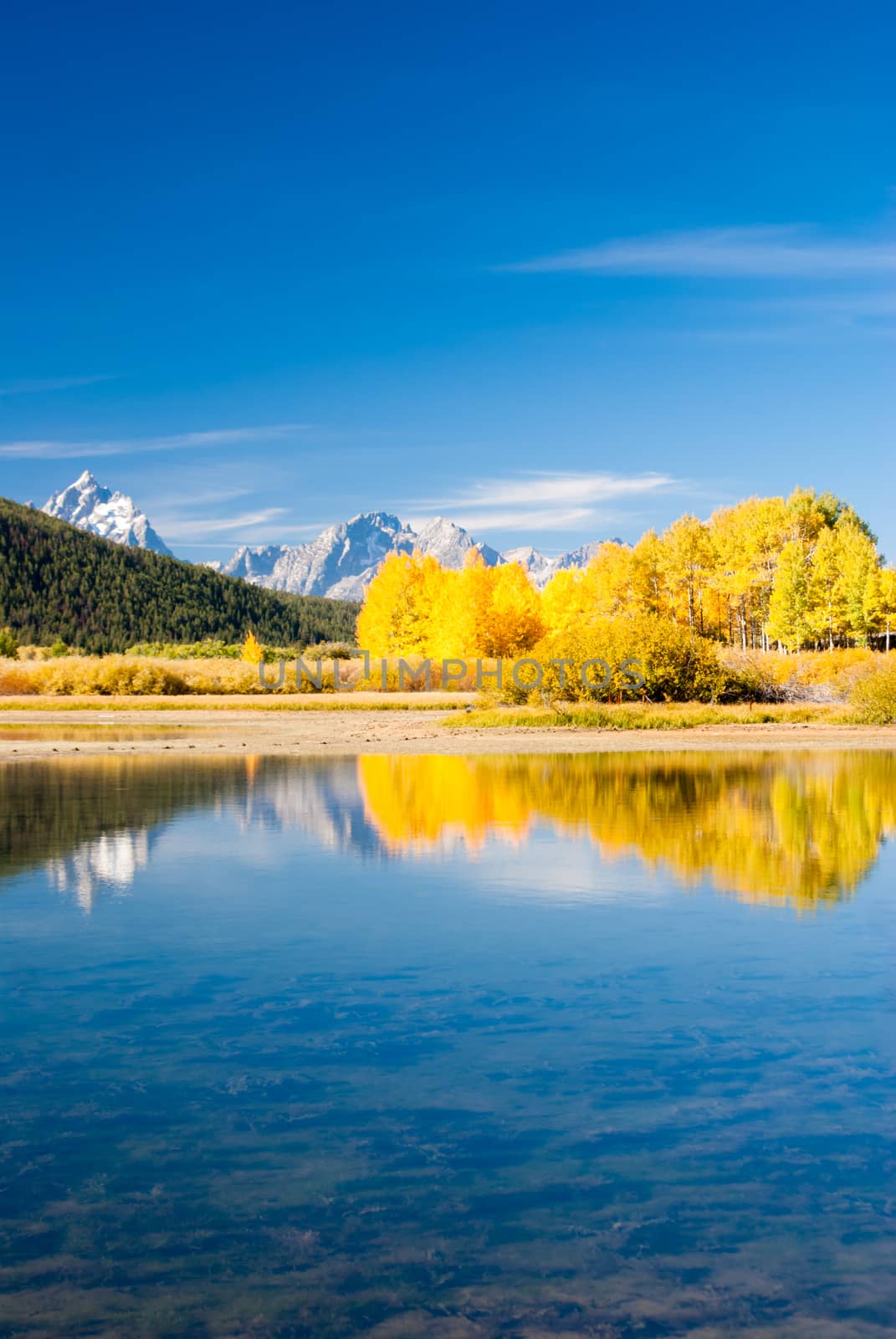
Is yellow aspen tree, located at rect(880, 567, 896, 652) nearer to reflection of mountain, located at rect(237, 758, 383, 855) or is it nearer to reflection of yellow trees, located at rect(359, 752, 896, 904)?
reflection of yellow trees, located at rect(359, 752, 896, 904)

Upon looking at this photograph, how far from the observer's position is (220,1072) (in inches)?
255

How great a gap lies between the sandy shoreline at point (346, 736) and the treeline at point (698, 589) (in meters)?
18.3

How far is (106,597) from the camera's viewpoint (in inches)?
5719

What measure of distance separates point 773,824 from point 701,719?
22.6 metres

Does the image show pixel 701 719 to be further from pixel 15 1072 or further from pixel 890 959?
pixel 15 1072

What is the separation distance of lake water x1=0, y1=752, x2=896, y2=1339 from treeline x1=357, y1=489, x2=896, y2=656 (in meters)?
48.1

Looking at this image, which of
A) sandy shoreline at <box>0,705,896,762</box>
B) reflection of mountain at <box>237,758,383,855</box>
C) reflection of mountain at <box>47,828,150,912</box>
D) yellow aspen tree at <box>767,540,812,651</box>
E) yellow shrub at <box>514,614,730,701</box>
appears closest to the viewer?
reflection of mountain at <box>47,828,150,912</box>

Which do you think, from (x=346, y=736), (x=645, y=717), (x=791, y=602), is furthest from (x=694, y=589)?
(x=346, y=736)

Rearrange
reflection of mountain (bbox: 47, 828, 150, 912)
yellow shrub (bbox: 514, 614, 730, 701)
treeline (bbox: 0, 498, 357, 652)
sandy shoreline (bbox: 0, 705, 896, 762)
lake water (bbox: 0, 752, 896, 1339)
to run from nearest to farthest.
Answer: lake water (bbox: 0, 752, 896, 1339) < reflection of mountain (bbox: 47, 828, 150, 912) < sandy shoreline (bbox: 0, 705, 896, 762) < yellow shrub (bbox: 514, 614, 730, 701) < treeline (bbox: 0, 498, 357, 652)

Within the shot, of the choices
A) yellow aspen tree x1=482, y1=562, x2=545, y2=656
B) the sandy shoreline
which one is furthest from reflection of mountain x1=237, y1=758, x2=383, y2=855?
yellow aspen tree x1=482, y1=562, x2=545, y2=656

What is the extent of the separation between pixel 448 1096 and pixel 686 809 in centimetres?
1188

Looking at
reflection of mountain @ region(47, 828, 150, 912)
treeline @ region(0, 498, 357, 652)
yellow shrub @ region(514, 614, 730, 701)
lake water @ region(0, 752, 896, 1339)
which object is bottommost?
lake water @ region(0, 752, 896, 1339)

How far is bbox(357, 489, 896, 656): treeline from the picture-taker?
63.5 meters

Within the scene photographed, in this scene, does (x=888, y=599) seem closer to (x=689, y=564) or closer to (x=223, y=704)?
(x=689, y=564)
